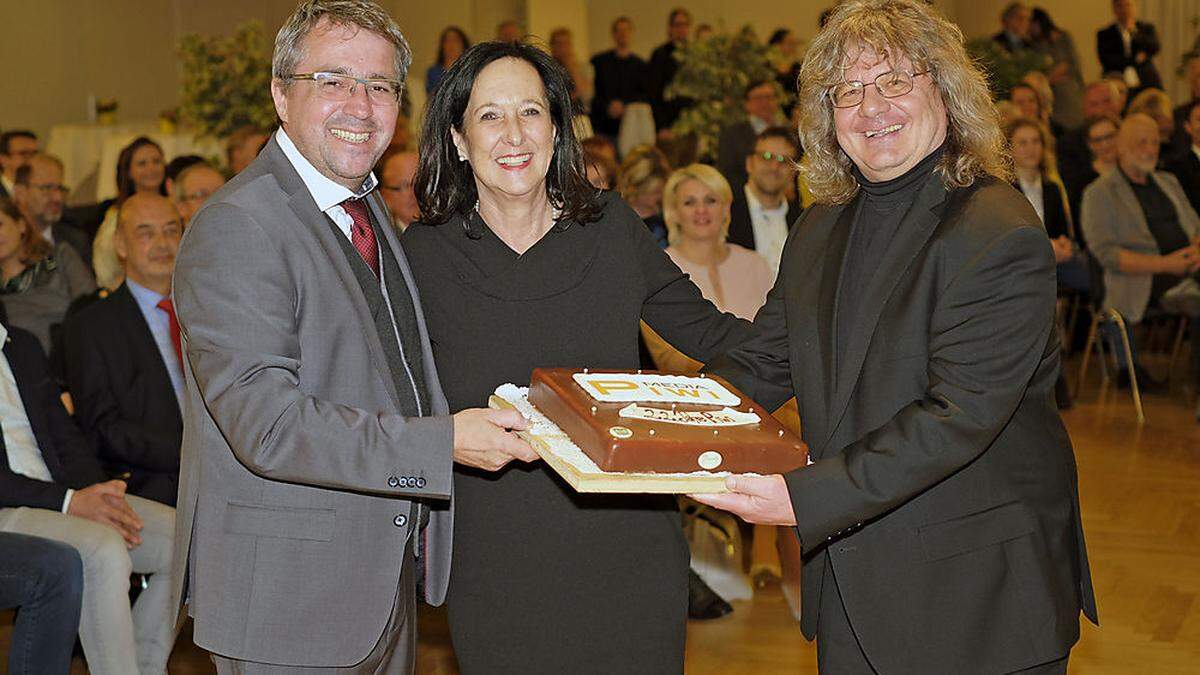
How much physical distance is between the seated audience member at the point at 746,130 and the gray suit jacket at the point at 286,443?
5357mm

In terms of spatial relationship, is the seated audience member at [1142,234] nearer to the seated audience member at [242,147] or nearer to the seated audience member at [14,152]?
the seated audience member at [242,147]

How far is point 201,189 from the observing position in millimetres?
6578

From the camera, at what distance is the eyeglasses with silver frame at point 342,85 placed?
257 centimetres

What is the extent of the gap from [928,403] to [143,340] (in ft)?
10.2

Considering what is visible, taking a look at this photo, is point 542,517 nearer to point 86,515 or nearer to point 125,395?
point 86,515

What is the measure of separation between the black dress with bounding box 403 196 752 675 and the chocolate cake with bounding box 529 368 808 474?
0.83 feet

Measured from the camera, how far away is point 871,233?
251 centimetres

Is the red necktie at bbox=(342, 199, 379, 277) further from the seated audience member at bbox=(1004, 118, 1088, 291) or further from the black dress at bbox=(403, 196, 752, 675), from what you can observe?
the seated audience member at bbox=(1004, 118, 1088, 291)

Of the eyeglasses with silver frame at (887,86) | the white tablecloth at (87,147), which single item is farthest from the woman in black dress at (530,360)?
the white tablecloth at (87,147)

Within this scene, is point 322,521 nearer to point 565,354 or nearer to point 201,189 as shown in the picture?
point 565,354

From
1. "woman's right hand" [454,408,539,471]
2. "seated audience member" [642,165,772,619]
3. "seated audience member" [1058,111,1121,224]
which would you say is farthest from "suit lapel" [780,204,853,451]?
"seated audience member" [1058,111,1121,224]

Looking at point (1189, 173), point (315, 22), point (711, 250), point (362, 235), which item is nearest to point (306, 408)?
point (362, 235)

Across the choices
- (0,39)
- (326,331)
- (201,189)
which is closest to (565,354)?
(326,331)

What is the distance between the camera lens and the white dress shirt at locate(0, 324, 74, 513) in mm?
4254
